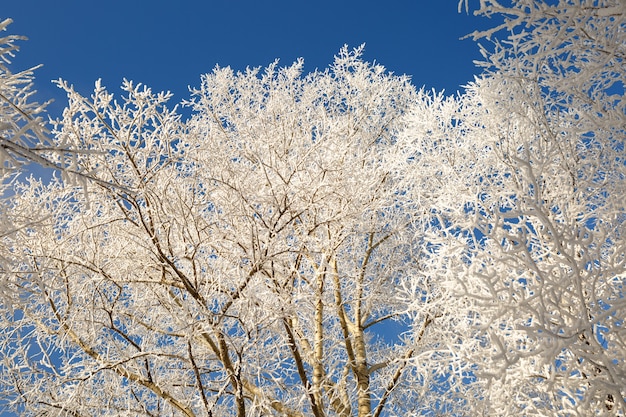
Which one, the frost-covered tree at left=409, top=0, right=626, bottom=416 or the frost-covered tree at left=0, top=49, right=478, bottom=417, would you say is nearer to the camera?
the frost-covered tree at left=409, top=0, right=626, bottom=416

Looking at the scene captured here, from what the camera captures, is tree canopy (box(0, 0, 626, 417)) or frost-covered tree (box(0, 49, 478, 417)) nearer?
tree canopy (box(0, 0, 626, 417))

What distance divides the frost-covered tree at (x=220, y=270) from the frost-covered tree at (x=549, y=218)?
44 cm

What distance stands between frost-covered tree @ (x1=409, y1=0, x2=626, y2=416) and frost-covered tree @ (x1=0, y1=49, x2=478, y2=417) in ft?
1.45

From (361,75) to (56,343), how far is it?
6143 millimetres

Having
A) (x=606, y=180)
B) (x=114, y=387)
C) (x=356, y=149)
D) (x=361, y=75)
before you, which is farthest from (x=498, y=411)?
(x=361, y=75)

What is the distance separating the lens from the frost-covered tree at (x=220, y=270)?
491 cm

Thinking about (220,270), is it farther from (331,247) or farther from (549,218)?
(549,218)

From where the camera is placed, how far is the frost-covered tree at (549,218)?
306 cm

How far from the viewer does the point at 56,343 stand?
593cm

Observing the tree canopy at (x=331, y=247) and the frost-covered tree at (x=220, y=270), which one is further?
the frost-covered tree at (x=220, y=270)

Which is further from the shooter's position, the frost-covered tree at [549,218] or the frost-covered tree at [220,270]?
the frost-covered tree at [220,270]

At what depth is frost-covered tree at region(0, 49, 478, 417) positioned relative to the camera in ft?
16.1

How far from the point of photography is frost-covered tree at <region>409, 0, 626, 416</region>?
3.06 metres

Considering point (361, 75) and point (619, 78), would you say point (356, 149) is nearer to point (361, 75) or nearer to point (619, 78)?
point (361, 75)
